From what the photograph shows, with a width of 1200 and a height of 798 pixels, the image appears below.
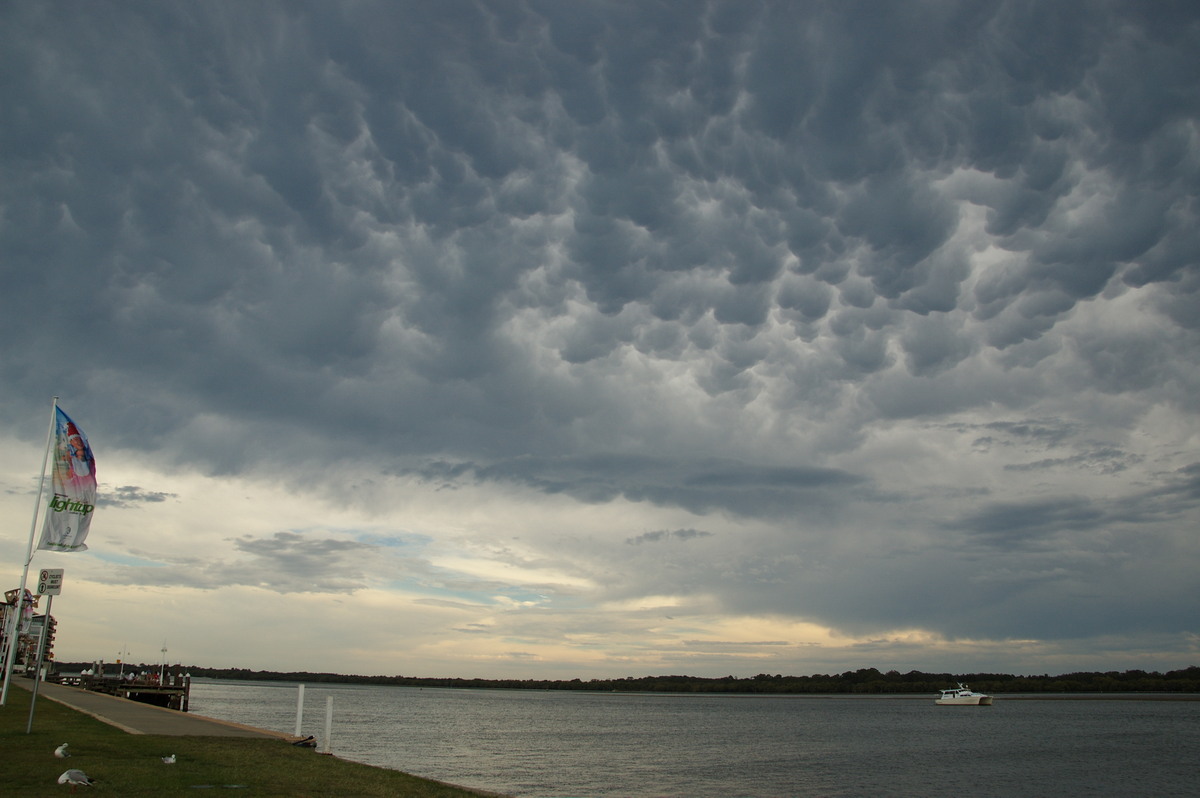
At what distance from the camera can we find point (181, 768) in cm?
2064

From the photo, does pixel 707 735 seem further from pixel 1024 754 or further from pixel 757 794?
pixel 757 794

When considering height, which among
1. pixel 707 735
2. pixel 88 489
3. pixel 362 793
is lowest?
pixel 707 735

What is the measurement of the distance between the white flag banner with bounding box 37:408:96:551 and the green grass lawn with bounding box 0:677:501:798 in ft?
22.3

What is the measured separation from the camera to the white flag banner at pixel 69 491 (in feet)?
99.5

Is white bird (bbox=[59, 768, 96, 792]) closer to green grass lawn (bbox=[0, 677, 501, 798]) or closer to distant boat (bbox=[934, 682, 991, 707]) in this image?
green grass lawn (bbox=[0, 677, 501, 798])

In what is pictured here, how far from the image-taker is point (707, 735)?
7925 centimetres

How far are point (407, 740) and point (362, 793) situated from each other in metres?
46.3

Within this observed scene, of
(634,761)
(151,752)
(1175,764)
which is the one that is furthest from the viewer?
(1175,764)

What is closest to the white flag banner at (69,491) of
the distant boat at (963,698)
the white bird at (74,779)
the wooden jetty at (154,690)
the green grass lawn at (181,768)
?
the green grass lawn at (181,768)

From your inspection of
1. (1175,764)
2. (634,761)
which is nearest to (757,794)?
(634,761)

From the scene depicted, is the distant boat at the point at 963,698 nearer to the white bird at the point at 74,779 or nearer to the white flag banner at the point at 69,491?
the white flag banner at the point at 69,491

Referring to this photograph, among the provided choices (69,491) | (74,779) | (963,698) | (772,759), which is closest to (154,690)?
(69,491)

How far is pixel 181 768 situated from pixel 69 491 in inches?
627

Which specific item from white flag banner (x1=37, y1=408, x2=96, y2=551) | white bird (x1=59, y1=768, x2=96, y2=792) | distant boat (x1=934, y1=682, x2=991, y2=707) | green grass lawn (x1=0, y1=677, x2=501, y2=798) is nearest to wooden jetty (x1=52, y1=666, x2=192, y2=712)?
white flag banner (x1=37, y1=408, x2=96, y2=551)
